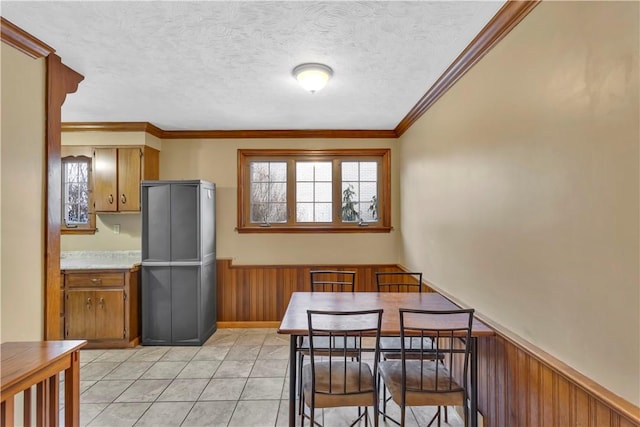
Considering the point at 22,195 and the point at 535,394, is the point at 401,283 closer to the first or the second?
the point at 535,394

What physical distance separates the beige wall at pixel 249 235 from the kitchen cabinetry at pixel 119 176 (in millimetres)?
413

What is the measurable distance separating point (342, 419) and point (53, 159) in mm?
2788

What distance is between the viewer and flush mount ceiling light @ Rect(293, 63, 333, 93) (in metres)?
2.43

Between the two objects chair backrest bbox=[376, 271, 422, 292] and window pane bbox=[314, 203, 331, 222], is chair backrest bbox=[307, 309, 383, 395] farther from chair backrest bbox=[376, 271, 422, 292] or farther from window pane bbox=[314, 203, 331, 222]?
window pane bbox=[314, 203, 331, 222]

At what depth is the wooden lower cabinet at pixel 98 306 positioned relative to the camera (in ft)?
11.9

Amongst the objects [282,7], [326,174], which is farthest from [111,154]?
[282,7]

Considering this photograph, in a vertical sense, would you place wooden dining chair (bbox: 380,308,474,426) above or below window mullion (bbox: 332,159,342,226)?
below

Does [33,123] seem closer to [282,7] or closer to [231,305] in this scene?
[282,7]

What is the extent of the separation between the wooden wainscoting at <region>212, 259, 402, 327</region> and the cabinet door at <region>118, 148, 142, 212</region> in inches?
50.8

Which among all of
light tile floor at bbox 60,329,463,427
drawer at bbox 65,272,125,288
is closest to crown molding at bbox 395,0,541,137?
light tile floor at bbox 60,329,463,427

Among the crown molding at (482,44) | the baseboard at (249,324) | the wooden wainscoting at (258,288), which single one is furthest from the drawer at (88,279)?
the crown molding at (482,44)

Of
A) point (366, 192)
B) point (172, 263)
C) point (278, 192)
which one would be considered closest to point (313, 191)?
point (278, 192)

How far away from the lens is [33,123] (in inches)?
85.5

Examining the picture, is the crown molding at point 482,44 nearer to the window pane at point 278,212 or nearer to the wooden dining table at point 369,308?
the wooden dining table at point 369,308
